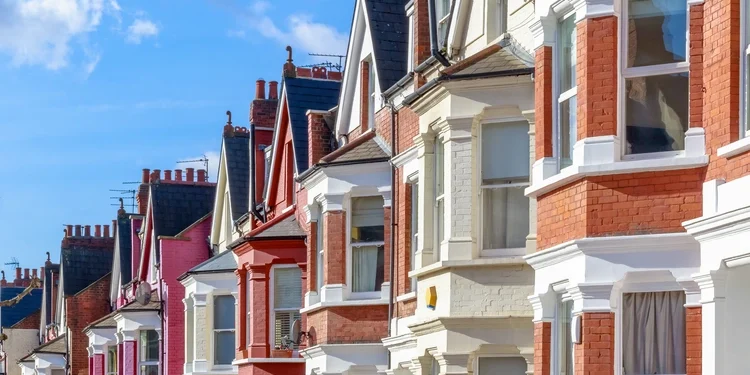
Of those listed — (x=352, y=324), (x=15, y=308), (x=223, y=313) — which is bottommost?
(x=15, y=308)

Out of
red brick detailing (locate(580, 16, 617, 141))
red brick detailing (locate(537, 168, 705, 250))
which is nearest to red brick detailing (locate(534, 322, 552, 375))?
red brick detailing (locate(537, 168, 705, 250))

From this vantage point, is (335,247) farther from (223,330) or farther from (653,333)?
(653,333)

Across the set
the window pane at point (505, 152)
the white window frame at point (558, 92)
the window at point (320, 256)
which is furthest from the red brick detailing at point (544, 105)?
the window at point (320, 256)

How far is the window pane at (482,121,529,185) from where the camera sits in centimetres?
1872

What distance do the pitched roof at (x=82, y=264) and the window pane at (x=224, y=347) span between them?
21728mm

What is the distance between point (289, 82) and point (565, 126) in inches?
688

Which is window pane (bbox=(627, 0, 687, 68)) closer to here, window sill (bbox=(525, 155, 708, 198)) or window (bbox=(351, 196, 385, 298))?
window sill (bbox=(525, 155, 708, 198))

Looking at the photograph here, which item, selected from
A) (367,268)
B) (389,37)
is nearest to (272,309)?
(367,268)

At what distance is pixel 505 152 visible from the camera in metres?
18.9

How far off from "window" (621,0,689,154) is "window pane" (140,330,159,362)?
3015cm

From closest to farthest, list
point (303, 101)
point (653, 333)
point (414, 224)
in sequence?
point (653, 333) → point (414, 224) → point (303, 101)

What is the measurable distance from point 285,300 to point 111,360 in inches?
788

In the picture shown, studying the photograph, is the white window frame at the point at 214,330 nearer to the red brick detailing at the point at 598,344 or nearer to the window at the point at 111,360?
the window at the point at 111,360

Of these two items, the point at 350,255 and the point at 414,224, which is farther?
the point at 350,255
